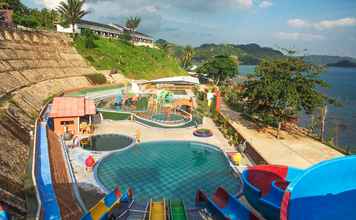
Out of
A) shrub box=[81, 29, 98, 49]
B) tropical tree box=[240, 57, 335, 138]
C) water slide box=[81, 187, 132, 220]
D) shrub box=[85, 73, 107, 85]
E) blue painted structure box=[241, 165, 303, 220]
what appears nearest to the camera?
blue painted structure box=[241, 165, 303, 220]

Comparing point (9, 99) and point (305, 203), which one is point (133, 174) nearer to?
point (305, 203)

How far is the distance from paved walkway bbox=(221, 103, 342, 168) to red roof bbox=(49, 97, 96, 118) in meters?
15.5

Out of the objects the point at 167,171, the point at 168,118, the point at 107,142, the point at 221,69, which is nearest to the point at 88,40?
the point at 221,69

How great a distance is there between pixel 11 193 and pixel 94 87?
1690 inches

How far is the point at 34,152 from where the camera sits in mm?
17422

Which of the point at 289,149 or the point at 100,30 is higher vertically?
the point at 100,30

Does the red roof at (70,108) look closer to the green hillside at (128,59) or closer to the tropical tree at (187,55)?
the green hillside at (128,59)

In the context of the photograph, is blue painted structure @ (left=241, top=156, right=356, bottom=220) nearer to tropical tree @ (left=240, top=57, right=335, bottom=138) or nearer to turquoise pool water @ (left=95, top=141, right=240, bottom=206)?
turquoise pool water @ (left=95, top=141, right=240, bottom=206)

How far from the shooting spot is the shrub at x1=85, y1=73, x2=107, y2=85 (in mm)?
56219

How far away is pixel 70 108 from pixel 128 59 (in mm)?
56585

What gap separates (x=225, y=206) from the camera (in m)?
14.0

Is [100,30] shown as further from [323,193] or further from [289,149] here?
[323,193]

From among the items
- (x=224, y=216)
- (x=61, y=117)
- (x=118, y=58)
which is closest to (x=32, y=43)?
(x=118, y=58)

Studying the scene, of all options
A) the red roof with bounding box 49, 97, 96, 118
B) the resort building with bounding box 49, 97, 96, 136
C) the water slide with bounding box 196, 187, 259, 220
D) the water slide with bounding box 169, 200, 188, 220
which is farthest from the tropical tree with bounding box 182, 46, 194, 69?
the water slide with bounding box 169, 200, 188, 220
